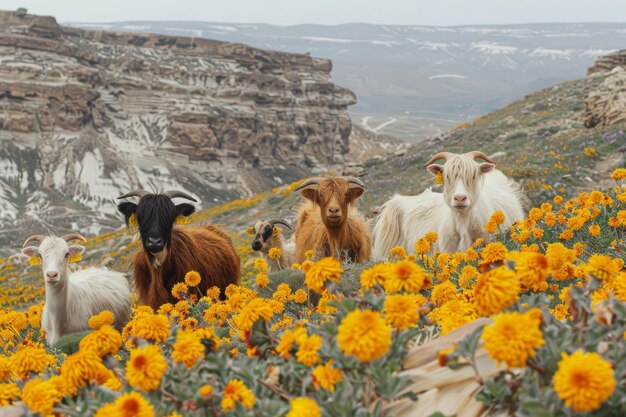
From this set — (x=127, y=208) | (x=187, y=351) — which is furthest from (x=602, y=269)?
(x=127, y=208)

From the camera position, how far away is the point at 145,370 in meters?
2.07

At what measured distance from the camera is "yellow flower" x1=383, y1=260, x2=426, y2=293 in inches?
90.7

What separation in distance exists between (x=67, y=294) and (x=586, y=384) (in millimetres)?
9453

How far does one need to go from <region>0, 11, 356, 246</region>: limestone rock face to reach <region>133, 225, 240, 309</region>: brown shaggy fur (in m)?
54.3

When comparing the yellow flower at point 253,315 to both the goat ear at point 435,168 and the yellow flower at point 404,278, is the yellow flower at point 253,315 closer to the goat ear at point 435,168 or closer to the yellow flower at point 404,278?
the yellow flower at point 404,278

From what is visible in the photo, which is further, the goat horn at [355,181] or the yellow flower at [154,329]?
the goat horn at [355,181]

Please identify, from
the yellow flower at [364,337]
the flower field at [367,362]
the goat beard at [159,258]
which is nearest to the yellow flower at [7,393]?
the flower field at [367,362]

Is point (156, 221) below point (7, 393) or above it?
below

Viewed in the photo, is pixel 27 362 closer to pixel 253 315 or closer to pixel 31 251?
pixel 253 315

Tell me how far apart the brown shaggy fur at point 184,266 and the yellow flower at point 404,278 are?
6.82 meters

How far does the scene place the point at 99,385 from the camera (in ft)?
7.88

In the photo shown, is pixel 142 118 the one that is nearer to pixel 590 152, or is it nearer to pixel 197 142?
pixel 197 142

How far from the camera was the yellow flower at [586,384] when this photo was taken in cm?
165

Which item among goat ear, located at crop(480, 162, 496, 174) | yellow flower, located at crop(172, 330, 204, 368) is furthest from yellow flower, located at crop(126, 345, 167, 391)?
goat ear, located at crop(480, 162, 496, 174)
